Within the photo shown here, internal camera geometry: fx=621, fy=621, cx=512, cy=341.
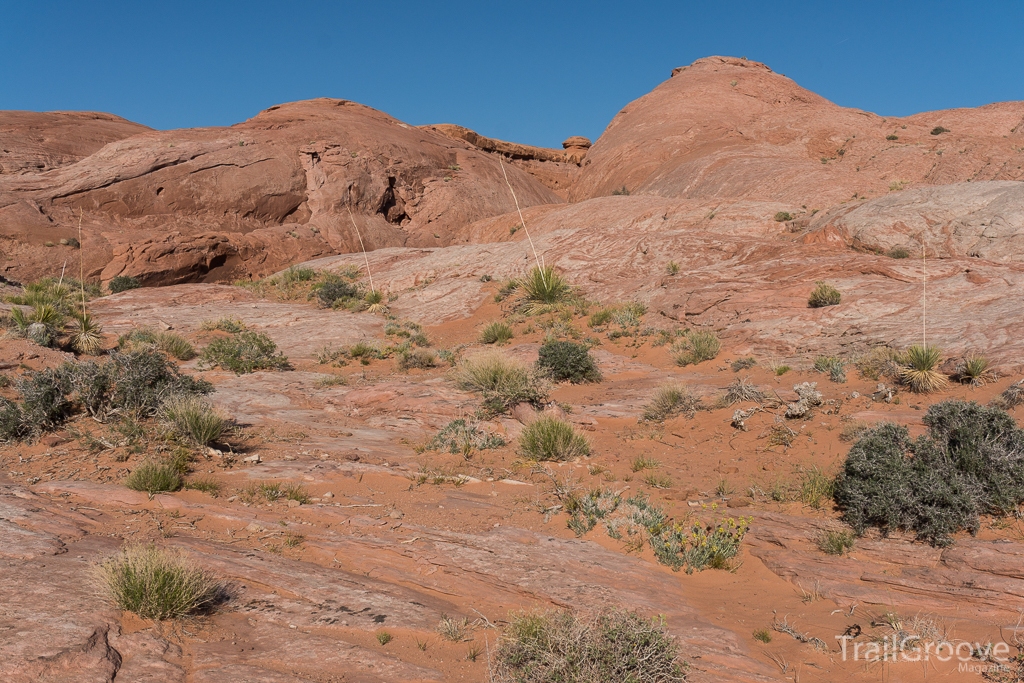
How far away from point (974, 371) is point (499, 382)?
655 centimetres

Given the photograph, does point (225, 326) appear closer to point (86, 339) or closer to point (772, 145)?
point (86, 339)

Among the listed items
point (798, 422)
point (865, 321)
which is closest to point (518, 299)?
point (865, 321)

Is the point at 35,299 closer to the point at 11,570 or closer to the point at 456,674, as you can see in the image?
the point at 11,570

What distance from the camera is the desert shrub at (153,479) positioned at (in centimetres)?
539

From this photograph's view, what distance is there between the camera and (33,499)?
194 inches

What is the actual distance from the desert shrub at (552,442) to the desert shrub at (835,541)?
289 centimetres

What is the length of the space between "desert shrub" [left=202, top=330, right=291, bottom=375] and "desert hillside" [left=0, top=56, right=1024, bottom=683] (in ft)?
0.24

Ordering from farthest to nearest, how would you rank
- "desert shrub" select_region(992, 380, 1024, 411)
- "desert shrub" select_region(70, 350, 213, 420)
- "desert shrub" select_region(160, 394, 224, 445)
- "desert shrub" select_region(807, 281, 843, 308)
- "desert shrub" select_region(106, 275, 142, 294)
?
1. "desert shrub" select_region(106, 275, 142, 294)
2. "desert shrub" select_region(807, 281, 843, 308)
3. "desert shrub" select_region(70, 350, 213, 420)
4. "desert shrub" select_region(992, 380, 1024, 411)
5. "desert shrub" select_region(160, 394, 224, 445)

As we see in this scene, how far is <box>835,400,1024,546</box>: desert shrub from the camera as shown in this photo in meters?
5.08

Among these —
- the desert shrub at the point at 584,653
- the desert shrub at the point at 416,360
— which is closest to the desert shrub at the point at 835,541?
the desert shrub at the point at 584,653

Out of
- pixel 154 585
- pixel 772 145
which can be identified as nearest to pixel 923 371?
pixel 154 585

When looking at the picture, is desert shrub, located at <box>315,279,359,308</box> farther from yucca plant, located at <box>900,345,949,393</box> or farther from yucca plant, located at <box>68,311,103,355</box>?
yucca plant, located at <box>900,345,949,393</box>

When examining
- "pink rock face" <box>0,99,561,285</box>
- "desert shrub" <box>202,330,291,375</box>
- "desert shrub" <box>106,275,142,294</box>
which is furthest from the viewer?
"pink rock face" <box>0,99,561,285</box>

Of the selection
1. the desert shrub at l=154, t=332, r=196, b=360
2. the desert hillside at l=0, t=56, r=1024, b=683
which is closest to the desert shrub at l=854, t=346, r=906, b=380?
the desert hillside at l=0, t=56, r=1024, b=683
